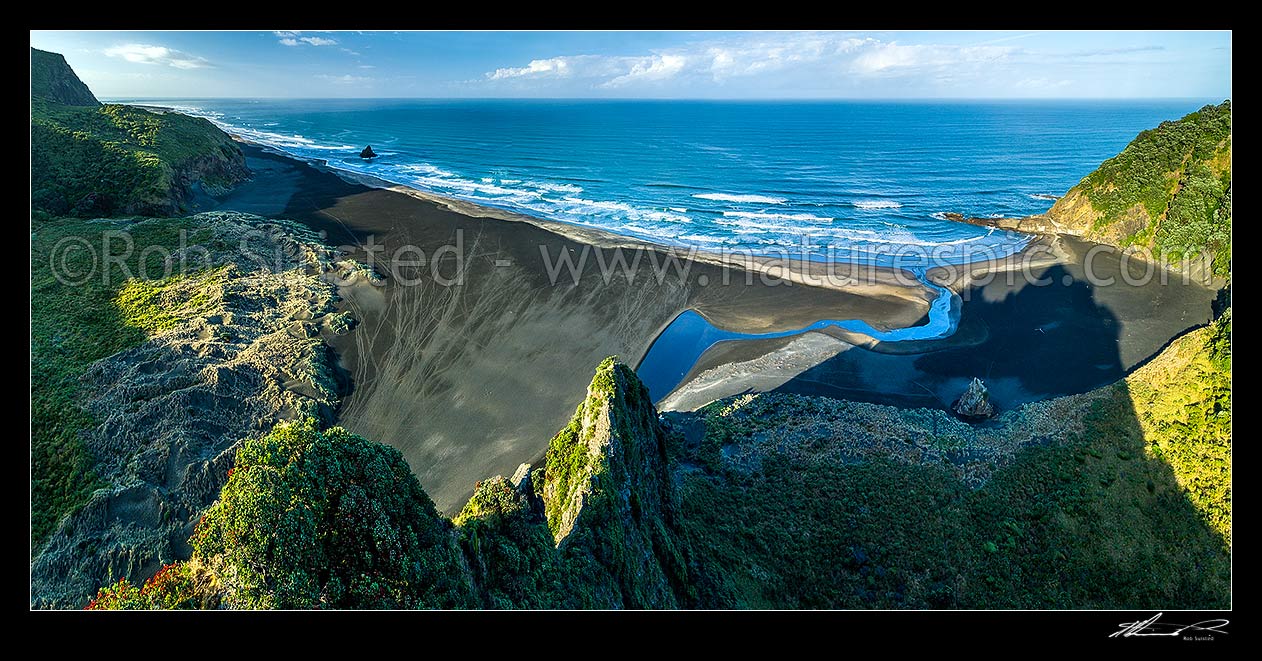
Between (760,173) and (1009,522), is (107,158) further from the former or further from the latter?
(760,173)

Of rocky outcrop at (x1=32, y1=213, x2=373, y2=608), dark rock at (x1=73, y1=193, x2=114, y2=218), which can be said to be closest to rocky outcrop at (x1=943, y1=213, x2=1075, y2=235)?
rocky outcrop at (x1=32, y1=213, x2=373, y2=608)

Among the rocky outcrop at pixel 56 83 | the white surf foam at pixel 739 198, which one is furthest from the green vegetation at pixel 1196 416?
the rocky outcrop at pixel 56 83

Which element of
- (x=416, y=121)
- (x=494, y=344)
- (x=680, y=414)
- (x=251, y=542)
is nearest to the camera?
(x=251, y=542)

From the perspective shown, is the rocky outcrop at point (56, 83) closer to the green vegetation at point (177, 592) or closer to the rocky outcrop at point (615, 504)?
the rocky outcrop at point (615, 504)

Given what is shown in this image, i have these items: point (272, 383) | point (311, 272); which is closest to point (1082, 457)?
point (272, 383)

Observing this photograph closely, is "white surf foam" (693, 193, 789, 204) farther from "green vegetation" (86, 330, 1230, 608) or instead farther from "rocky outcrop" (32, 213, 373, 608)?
"rocky outcrop" (32, 213, 373, 608)

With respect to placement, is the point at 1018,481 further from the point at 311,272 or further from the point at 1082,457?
the point at 311,272

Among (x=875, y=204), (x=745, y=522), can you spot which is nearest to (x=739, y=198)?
(x=875, y=204)

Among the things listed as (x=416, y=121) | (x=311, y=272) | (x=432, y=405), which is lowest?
(x=432, y=405)
